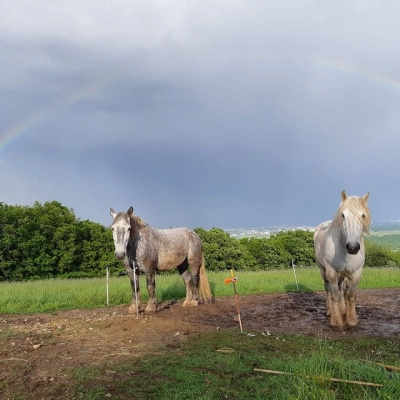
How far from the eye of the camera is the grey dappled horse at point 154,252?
379 inches

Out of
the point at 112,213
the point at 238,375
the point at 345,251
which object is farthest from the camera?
the point at 112,213

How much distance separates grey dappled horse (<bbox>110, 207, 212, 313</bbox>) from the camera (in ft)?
31.6

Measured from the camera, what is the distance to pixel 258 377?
503 cm

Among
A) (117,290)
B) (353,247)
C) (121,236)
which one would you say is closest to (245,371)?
(353,247)

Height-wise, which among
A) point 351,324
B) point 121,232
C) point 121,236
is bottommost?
point 351,324

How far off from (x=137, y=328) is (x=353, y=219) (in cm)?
502

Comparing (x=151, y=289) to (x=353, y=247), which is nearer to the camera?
(x=353, y=247)

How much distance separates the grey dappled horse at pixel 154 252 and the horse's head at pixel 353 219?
515 cm

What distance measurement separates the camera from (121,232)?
946 cm

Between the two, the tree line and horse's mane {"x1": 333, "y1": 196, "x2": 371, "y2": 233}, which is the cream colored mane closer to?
horse's mane {"x1": 333, "y1": 196, "x2": 371, "y2": 233}

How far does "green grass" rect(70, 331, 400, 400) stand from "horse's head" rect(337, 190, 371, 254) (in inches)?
77.9

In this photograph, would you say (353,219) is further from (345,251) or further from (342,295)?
(342,295)

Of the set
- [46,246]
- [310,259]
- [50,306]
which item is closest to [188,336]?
[50,306]

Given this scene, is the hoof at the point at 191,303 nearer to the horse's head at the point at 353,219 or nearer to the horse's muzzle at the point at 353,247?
the horse's head at the point at 353,219
